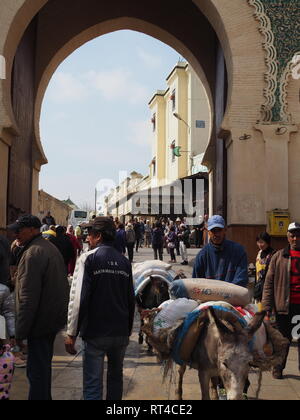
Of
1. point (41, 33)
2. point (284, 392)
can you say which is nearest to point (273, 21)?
point (41, 33)

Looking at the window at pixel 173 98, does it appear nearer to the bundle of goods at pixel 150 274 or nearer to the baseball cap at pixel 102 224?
the bundle of goods at pixel 150 274

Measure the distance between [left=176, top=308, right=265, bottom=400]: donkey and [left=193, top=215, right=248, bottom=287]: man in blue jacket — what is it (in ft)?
2.69

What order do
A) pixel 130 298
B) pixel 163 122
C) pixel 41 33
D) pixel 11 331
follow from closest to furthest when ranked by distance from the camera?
1. pixel 130 298
2. pixel 11 331
3. pixel 41 33
4. pixel 163 122

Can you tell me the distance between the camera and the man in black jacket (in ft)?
10.5

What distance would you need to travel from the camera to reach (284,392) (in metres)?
4.48

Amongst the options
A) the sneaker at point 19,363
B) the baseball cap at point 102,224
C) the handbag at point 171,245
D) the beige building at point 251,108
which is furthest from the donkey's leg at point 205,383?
the handbag at point 171,245

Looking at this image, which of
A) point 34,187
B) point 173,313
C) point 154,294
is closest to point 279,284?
point 154,294

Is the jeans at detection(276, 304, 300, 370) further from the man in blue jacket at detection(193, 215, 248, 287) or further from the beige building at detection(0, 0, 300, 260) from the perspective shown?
the beige building at detection(0, 0, 300, 260)

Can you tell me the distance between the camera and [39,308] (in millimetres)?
3434

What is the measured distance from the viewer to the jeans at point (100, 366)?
3166mm

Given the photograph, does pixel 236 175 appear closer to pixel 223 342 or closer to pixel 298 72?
pixel 298 72
